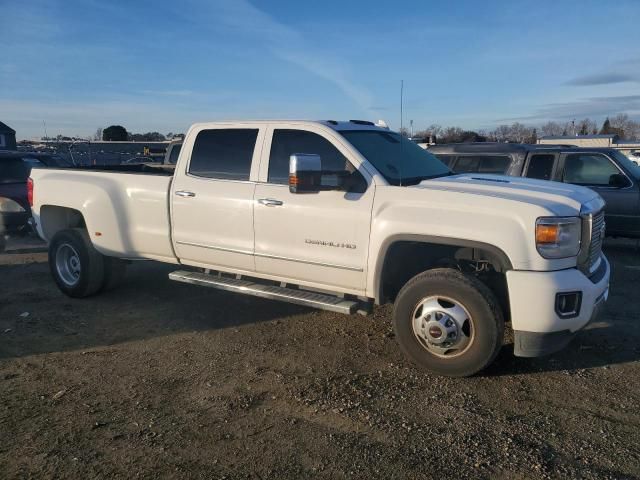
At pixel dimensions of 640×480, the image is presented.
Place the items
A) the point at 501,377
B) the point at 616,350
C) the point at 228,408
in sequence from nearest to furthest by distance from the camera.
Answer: the point at 228,408
the point at 501,377
the point at 616,350

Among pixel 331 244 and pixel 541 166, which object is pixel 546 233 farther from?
pixel 541 166

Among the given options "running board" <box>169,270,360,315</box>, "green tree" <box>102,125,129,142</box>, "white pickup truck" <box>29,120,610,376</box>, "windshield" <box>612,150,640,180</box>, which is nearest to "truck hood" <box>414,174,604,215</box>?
"white pickup truck" <box>29,120,610,376</box>

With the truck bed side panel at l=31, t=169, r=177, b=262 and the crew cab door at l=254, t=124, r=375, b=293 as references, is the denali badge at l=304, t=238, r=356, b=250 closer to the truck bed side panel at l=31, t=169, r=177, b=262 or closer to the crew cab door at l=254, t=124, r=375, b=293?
the crew cab door at l=254, t=124, r=375, b=293

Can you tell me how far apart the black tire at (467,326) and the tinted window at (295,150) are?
1.30 m

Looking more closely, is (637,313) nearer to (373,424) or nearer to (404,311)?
(404,311)

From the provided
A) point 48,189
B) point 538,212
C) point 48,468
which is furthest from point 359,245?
point 48,189

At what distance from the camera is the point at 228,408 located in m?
3.88

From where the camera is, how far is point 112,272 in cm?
662

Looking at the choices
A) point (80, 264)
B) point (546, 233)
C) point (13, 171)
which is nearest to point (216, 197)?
point (80, 264)

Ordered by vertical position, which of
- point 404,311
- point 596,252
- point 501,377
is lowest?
point 501,377

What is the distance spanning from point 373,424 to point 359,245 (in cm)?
151

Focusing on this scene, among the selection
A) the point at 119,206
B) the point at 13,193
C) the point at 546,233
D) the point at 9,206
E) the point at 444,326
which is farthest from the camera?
the point at 13,193

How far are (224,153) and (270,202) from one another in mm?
888

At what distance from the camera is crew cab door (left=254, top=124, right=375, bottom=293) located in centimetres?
464
